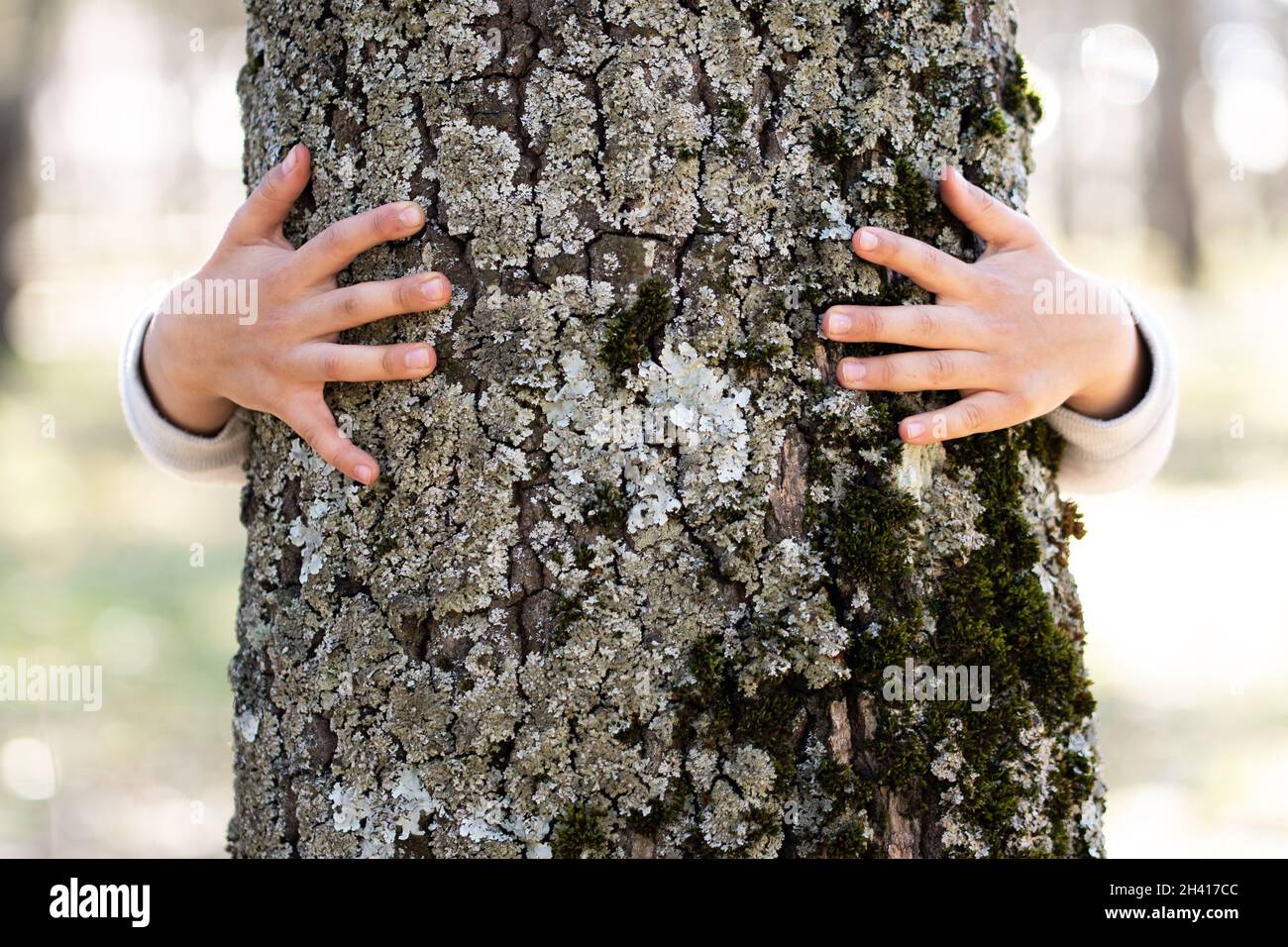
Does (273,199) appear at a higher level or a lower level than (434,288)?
higher

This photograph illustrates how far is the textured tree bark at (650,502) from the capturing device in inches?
52.6

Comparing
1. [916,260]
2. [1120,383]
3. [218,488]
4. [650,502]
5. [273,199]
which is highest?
[218,488]

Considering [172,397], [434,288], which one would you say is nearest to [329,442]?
[434,288]

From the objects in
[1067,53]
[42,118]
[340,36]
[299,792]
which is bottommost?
[299,792]

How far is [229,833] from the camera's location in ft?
5.18

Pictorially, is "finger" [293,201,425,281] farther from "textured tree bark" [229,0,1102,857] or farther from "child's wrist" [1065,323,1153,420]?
"child's wrist" [1065,323,1153,420]

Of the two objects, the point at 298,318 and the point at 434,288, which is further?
the point at 298,318

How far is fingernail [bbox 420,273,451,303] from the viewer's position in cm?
135

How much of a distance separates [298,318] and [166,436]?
517 millimetres

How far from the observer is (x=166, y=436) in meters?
1.80

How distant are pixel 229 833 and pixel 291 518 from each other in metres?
0.52

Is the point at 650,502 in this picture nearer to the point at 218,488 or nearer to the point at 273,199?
the point at 273,199
